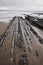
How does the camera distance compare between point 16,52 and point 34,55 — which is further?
point 16,52

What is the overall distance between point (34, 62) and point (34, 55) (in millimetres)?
1031

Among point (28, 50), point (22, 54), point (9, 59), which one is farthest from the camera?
point (28, 50)

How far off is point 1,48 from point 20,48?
1.11 metres

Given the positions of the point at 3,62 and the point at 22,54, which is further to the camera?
the point at 22,54

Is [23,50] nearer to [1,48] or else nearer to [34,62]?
[1,48]

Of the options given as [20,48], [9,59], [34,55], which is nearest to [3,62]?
[9,59]

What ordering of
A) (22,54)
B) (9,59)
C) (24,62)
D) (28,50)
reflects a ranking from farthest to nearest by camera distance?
(28,50) < (22,54) < (9,59) < (24,62)

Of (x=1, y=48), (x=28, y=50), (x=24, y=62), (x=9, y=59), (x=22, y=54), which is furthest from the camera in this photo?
(x=1, y=48)

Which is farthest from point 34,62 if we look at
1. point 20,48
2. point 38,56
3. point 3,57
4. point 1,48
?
point 1,48

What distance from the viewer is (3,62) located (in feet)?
25.8

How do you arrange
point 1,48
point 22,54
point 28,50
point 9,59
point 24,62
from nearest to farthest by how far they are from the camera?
point 24,62 → point 9,59 → point 22,54 → point 28,50 → point 1,48

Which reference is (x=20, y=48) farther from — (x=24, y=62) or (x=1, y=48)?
(x=24, y=62)

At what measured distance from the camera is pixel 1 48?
10516 millimetres

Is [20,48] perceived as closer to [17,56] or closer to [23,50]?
[23,50]
